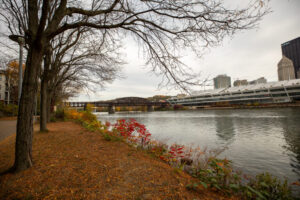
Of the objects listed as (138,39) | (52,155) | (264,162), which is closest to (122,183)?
(52,155)

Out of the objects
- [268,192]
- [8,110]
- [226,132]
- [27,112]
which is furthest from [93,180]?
[8,110]

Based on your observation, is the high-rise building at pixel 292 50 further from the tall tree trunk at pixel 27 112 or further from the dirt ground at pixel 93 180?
the tall tree trunk at pixel 27 112

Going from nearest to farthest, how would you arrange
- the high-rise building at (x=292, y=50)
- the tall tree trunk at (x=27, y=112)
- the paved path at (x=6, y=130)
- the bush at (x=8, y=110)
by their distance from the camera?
the tall tree trunk at (x=27, y=112)
the paved path at (x=6, y=130)
the bush at (x=8, y=110)
the high-rise building at (x=292, y=50)

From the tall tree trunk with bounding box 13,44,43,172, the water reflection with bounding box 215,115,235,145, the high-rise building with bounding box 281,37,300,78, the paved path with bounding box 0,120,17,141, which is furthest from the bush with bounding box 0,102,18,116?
the high-rise building with bounding box 281,37,300,78

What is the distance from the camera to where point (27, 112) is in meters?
3.25

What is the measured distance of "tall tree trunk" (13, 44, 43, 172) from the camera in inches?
126

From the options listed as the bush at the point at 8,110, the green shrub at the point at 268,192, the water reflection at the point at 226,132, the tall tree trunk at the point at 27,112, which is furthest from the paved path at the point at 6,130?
the bush at the point at 8,110

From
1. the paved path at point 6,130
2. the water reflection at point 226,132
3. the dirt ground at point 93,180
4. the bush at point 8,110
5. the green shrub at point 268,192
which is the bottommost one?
the water reflection at point 226,132

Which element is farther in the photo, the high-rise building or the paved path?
the high-rise building

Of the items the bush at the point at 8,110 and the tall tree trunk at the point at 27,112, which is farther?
the bush at the point at 8,110

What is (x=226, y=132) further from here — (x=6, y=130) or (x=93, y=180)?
(x=6, y=130)

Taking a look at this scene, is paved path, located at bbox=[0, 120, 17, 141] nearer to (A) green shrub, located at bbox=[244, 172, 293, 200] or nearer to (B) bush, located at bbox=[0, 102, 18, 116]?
(A) green shrub, located at bbox=[244, 172, 293, 200]

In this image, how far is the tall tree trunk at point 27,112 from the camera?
3.19 meters

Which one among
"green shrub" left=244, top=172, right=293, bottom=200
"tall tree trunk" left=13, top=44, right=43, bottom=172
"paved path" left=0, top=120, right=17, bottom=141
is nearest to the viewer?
"green shrub" left=244, top=172, right=293, bottom=200
